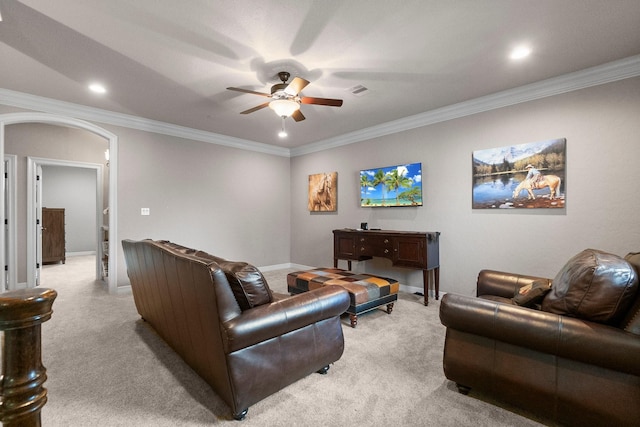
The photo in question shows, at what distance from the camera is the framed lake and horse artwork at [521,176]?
3.18 meters

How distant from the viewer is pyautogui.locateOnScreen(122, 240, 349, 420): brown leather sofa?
5.26ft

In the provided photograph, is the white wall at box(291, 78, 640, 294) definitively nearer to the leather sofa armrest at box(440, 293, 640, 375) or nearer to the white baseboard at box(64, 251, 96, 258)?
the leather sofa armrest at box(440, 293, 640, 375)

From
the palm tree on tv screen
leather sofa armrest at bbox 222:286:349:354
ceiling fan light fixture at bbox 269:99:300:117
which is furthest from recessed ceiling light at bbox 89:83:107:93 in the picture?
the palm tree on tv screen

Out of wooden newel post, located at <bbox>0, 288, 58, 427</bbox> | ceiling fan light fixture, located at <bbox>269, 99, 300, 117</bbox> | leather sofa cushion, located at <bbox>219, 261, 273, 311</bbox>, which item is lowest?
leather sofa cushion, located at <bbox>219, 261, 273, 311</bbox>

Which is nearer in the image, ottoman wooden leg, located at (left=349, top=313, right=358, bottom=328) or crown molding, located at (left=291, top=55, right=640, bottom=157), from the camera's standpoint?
crown molding, located at (left=291, top=55, right=640, bottom=157)

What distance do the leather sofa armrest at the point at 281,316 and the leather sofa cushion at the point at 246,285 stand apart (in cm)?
5

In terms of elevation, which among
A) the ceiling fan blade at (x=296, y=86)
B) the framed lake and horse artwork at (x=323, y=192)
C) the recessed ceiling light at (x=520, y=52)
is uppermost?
the recessed ceiling light at (x=520, y=52)

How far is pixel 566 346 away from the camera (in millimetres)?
1508

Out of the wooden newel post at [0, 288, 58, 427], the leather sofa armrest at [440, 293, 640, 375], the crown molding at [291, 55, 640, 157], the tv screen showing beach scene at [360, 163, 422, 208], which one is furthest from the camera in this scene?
the tv screen showing beach scene at [360, 163, 422, 208]

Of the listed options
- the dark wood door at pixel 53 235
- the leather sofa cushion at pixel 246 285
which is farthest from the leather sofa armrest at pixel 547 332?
the dark wood door at pixel 53 235

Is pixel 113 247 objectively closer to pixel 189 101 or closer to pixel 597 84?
pixel 189 101

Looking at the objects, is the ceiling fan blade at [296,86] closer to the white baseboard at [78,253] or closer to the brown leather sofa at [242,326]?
the brown leather sofa at [242,326]

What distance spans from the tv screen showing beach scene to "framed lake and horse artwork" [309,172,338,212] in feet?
2.11

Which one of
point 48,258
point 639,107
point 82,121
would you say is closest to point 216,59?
point 82,121
